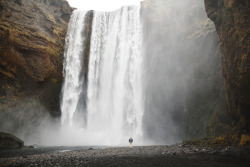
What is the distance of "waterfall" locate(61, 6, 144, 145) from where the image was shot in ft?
82.3

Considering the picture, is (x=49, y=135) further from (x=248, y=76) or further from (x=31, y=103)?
(x=248, y=76)

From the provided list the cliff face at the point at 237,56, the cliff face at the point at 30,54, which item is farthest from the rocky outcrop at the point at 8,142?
the cliff face at the point at 237,56

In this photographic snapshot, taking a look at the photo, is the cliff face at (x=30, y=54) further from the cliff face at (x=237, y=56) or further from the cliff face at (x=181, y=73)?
the cliff face at (x=237, y=56)

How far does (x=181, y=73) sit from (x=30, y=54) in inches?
786

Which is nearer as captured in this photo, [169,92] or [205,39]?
[205,39]

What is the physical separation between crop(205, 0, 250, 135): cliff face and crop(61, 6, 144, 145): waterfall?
42.7 feet

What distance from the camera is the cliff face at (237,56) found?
11.5 meters

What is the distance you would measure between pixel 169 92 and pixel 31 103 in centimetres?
1808

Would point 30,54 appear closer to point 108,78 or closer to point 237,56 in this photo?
point 108,78

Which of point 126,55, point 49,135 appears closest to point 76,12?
point 126,55

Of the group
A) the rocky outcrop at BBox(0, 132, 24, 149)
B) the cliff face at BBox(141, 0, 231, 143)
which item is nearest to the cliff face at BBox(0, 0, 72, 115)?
the rocky outcrop at BBox(0, 132, 24, 149)

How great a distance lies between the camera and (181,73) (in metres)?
24.3

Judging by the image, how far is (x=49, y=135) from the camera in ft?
84.9

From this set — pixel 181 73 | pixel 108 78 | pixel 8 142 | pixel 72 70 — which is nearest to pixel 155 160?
pixel 8 142
